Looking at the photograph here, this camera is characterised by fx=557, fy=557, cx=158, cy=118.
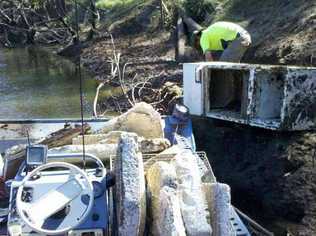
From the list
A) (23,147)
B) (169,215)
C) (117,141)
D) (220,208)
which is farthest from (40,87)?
(169,215)

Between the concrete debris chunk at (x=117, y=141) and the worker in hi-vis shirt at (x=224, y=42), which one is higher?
the worker in hi-vis shirt at (x=224, y=42)

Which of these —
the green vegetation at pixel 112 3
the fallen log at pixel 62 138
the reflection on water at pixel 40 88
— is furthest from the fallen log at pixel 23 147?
the green vegetation at pixel 112 3

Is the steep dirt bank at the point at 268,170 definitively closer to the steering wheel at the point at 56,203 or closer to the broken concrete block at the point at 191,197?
Answer: the broken concrete block at the point at 191,197

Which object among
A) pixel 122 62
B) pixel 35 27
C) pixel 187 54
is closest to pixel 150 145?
pixel 187 54

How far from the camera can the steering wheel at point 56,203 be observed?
11.2ft

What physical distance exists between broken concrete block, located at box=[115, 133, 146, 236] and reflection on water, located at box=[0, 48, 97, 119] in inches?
281

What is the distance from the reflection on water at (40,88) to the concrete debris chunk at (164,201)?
7074 mm

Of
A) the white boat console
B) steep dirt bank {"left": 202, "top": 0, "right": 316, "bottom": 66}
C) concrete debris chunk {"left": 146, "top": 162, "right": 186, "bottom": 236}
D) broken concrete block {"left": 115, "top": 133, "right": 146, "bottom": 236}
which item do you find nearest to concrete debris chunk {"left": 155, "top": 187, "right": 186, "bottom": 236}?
concrete debris chunk {"left": 146, "top": 162, "right": 186, "bottom": 236}

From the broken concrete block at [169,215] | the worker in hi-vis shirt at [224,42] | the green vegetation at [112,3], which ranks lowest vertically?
the broken concrete block at [169,215]

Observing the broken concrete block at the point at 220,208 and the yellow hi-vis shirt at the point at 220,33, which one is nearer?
the broken concrete block at the point at 220,208

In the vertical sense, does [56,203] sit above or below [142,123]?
below

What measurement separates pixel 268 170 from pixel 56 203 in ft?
10.8

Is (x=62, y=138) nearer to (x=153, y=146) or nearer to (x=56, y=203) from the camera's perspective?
(x=153, y=146)

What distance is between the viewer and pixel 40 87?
1499cm
